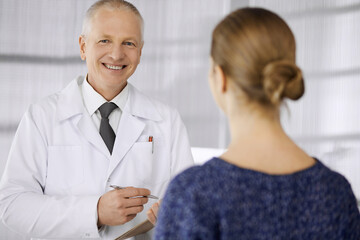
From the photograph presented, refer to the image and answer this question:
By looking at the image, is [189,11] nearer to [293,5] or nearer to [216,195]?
[293,5]

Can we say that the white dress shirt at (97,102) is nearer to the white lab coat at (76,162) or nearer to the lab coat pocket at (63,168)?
the white lab coat at (76,162)

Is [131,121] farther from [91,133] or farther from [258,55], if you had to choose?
[258,55]

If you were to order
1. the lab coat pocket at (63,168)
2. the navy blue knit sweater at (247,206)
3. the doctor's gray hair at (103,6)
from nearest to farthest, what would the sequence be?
the navy blue knit sweater at (247,206) → the lab coat pocket at (63,168) → the doctor's gray hair at (103,6)

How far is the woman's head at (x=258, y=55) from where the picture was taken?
792 millimetres

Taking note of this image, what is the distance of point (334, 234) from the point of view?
0.82 metres

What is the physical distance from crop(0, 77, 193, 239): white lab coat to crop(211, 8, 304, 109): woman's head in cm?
83

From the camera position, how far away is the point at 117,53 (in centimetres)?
166

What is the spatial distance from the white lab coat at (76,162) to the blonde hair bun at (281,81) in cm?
85

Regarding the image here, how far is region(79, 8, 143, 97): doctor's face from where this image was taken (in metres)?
1.67

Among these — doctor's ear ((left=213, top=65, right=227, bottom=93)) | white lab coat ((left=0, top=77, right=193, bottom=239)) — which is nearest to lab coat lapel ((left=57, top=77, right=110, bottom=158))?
white lab coat ((left=0, top=77, right=193, bottom=239))

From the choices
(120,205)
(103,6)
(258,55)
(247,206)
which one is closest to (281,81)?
(258,55)

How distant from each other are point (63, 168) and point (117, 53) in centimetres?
47

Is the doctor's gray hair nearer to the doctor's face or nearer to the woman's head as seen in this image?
the doctor's face

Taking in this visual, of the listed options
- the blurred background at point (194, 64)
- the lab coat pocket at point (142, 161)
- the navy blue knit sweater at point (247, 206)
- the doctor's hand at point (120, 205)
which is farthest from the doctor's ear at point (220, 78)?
the blurred background at point (194, 64)
